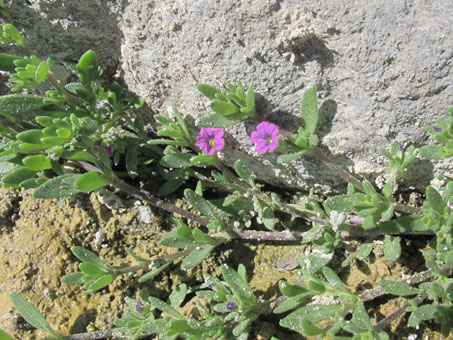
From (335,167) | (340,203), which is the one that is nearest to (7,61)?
(335,167)

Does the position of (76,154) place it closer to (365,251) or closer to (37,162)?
(37,162)

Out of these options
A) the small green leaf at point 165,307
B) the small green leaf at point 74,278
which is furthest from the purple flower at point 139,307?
the small green leaf at point 74,278

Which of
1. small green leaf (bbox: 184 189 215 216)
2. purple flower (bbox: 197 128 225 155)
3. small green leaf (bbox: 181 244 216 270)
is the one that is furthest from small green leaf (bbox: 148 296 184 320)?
purple flower (bbox: 197 128 225 155)

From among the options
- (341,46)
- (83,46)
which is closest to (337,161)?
(341,46)

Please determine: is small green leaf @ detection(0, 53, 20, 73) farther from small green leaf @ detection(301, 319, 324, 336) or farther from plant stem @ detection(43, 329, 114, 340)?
small green leaf @ detection(301, 319, 324, 336)

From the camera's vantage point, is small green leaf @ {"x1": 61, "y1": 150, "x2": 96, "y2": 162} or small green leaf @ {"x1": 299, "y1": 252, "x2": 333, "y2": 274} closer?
small green leaf @ {"x1": 299, "y1": 252, "x2": 333, "y2": 274}
